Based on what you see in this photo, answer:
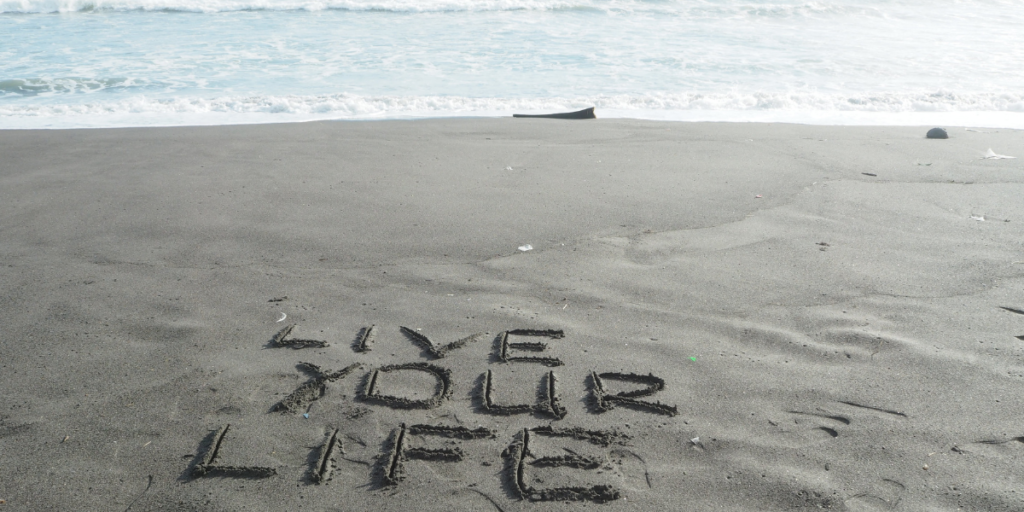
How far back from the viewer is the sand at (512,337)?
1918 millimetres

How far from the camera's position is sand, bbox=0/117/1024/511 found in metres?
1.92

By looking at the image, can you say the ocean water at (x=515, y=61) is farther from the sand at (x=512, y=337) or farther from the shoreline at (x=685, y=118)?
the sand at (x=512, y=337)

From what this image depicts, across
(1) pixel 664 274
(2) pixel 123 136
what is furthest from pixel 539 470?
(2) pixel 123 136

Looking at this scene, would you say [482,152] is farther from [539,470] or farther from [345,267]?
[539,470]

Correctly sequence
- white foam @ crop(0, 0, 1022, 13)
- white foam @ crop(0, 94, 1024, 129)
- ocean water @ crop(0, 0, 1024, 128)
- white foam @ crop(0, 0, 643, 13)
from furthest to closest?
white foam @ crop(0, 0, 643, 13)
white foam @ crop(0, 0, 1022, 13)
ocean water @ crop(0, 0, 1024, 128)
white foam @ crop(0, 94, 1024, 129)

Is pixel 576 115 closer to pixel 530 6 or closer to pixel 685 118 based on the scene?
pixel 685 118

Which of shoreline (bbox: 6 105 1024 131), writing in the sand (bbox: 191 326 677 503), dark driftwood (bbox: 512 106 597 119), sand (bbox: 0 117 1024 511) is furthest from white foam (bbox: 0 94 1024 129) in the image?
writing in the sand (bbox: 191 326 677 503)

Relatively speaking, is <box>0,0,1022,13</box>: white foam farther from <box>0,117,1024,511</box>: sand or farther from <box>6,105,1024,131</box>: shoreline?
<box>0,117,1024,511</box>: sand

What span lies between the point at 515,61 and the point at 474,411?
8.53 m

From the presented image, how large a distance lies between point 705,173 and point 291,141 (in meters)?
3.40

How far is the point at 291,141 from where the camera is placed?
5.59 meters

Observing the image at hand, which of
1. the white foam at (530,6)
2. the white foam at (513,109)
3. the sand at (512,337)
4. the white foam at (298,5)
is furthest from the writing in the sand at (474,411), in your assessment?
the white foam at (298,5)

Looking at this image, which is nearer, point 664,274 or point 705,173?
point 664,274

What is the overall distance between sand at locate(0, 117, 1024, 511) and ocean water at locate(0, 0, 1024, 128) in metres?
3.07
